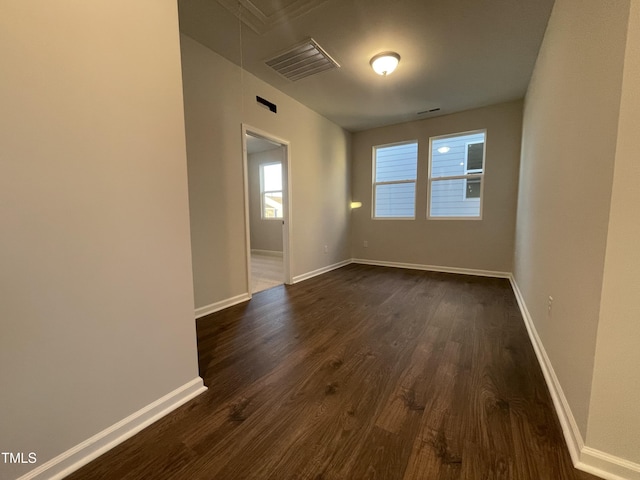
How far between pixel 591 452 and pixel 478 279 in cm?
338

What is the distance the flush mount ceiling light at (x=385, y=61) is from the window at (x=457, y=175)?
88.9 inches

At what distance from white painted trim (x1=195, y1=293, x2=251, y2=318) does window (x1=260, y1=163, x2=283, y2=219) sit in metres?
3.83

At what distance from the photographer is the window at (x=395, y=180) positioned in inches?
191

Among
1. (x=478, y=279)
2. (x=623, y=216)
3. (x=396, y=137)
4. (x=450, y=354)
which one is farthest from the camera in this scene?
(x=396, y=137)

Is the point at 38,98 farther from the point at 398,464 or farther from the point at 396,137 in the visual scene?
the point at 396,137

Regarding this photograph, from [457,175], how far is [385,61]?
2.59 m

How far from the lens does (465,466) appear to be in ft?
3.49

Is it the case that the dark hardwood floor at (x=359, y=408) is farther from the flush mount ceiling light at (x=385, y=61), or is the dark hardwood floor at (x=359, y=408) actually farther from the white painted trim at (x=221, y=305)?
the flush mount ceiling light at (x=385, y=61)

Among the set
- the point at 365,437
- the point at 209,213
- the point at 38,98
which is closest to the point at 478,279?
the point at 365,437

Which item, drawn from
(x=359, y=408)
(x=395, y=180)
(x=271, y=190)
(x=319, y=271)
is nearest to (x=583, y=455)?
(x=359, y=408)

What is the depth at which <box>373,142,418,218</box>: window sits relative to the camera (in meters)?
4.84

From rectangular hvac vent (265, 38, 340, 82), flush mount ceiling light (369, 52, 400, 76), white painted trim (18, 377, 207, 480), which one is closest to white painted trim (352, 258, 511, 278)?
flush mount ceiling light (369, 52, 400, 76)

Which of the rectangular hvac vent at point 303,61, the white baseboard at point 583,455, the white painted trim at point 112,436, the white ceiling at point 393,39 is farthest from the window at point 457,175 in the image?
the white painted trim at point 112,436

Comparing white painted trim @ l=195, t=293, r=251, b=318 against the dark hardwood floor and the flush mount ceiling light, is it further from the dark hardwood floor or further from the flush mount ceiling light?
the flush mount ceiling light
